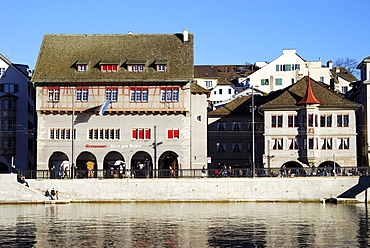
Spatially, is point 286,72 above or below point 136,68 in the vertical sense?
above

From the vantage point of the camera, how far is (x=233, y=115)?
97688mm

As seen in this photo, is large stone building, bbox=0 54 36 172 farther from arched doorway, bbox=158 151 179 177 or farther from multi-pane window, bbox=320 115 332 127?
multi-pane window, bbox=320 115 332 127

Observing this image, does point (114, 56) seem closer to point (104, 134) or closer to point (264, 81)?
point (104, 134)

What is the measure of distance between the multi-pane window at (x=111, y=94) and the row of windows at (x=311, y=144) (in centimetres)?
1882

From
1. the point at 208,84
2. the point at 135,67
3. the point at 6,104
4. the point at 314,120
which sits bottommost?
the point at 314,120

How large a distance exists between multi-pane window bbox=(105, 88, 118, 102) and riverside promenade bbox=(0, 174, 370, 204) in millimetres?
11404

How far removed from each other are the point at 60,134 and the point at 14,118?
12538 mm

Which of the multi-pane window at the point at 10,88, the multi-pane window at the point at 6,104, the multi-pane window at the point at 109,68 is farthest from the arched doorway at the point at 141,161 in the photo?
the multi-pane window at the point at 10,88

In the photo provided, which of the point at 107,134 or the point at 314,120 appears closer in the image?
the point at 107,134

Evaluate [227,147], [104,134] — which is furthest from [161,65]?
[227,147]

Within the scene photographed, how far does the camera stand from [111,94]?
267ft

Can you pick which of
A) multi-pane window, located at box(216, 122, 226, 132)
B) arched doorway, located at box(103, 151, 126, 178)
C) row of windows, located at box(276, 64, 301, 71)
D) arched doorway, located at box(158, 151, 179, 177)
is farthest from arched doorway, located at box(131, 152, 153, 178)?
row of windows, located at box(276, 64, 301, 71)

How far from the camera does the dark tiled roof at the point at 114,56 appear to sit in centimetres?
8112

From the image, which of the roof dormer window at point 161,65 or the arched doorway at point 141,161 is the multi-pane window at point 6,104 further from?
the roof dormer window at point 161,65
